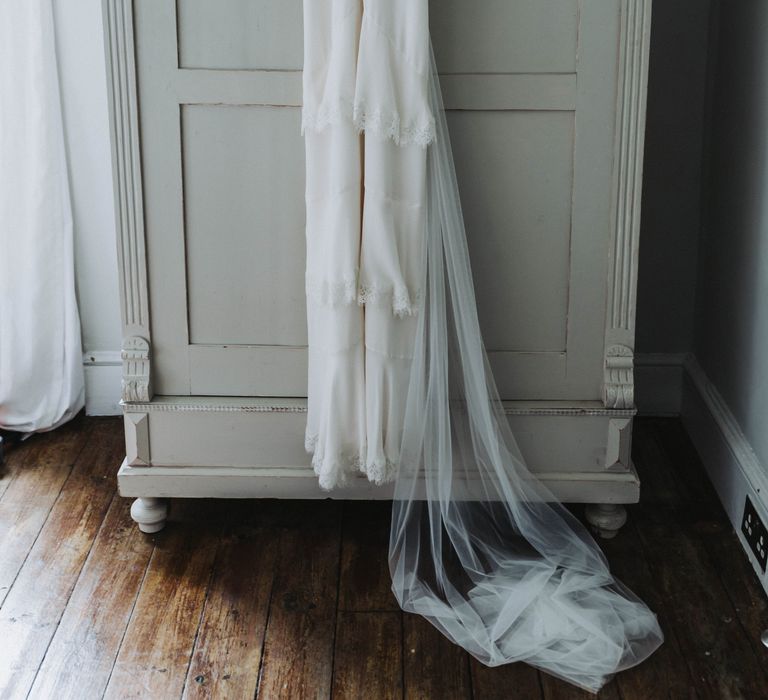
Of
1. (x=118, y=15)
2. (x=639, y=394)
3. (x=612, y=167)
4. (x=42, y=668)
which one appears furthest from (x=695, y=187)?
(x=42, y=668)

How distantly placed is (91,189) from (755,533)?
1.86 m

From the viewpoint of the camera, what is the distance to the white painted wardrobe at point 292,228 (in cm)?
199

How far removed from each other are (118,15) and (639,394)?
5.52 ft

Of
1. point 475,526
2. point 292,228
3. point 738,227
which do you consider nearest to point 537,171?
point 292,228

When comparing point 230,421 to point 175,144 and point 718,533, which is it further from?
point 718,533

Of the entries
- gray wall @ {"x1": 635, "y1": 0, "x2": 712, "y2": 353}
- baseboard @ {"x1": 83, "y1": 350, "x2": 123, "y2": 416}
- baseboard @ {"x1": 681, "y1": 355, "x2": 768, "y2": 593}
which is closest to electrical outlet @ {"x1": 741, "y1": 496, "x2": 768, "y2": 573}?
baseboard @ {"x1": 681, "y1": 355, "x2": 768, "y2": 593}

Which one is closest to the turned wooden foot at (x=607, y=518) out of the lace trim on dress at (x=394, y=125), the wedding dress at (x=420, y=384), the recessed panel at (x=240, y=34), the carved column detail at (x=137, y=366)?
the wedding dress at (x=420, y=384)

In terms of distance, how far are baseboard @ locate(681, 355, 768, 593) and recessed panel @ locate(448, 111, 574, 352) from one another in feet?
1.62

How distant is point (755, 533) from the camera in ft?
7.03

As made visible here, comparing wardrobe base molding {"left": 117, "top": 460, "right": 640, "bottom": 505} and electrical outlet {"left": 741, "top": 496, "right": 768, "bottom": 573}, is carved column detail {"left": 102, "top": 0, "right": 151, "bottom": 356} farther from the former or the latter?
electrical outlet {"left": 741, "top": 496, "right": 768, "bottom": 573}

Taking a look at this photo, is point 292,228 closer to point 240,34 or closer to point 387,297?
point 387,297

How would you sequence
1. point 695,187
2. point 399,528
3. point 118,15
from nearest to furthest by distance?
1. point 118,15
2. point 399,528
3. point 695,187

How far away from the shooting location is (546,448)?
2.19 metres

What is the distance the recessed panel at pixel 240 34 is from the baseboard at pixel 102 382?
43.0 inches
